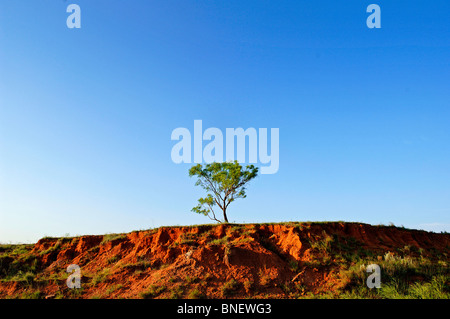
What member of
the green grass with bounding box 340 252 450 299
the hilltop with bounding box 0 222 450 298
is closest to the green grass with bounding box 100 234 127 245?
the hilltop with bounding box 0 222 450 298

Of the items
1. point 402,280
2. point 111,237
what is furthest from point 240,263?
point 111,237

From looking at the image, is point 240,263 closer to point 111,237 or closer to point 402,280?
point 402,280

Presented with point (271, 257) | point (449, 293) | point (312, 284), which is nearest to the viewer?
point (449, 293)

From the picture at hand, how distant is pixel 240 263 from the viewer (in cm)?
1546

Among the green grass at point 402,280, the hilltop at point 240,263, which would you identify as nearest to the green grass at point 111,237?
the hilltop at point 240,263

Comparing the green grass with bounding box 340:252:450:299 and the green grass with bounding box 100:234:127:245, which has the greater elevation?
the green grass with bounding box 100:234:127:245

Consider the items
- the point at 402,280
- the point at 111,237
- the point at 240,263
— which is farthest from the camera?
the point at 111,237

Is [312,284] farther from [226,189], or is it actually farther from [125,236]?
[226,189]

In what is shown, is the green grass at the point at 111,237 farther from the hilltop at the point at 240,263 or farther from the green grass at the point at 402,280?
the green grass at the point at 402,280

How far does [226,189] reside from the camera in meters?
36.2

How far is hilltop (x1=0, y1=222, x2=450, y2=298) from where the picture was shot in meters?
13.5

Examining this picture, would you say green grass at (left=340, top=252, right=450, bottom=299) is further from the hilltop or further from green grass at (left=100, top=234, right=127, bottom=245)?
green grass at (left=100, top=234, right=127, bottom=245)

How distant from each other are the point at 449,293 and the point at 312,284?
17.2 ft
